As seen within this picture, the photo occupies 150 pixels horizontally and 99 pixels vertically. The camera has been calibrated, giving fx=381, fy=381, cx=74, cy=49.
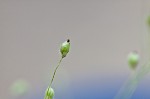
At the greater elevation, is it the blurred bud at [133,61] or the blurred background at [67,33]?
the blurred background at [67,33]

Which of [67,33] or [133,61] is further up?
[67,33]

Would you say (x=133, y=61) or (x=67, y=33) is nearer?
(x=133, y=61)

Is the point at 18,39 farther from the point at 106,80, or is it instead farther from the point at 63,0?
the point at 106,80

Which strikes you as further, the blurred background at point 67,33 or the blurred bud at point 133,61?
the blurred background at point 67,33

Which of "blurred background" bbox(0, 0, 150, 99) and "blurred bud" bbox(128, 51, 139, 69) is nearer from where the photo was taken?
"blurred bud" bbox(128, 51, 139, 69)

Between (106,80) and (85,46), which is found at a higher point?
(85,46)

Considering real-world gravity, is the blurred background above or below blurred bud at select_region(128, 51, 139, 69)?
above

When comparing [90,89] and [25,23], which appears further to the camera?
[25,23]

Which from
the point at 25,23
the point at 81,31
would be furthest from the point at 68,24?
the point at 25,23
